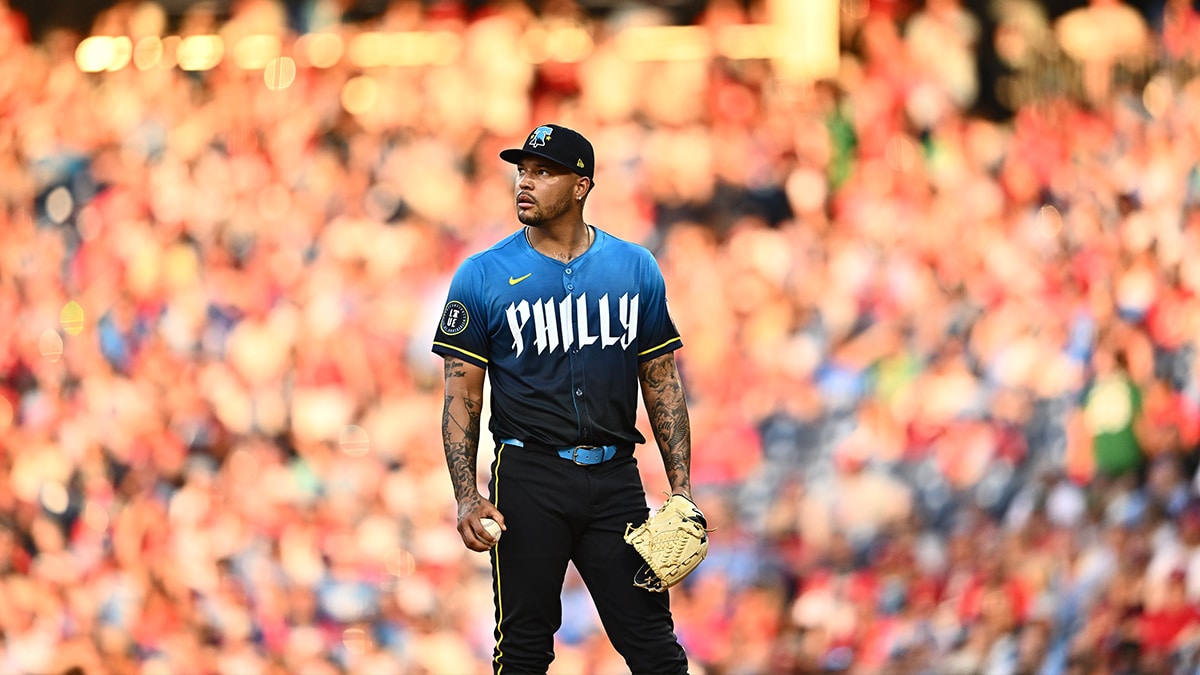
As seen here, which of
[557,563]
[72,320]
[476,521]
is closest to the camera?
[476,521]

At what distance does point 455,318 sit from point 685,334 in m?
3.58

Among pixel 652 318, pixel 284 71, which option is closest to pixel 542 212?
pixel 652 318

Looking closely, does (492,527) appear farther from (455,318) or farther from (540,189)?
(540,189)

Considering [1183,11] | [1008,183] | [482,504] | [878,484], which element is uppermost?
[1183,11]

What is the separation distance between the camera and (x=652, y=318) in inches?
174

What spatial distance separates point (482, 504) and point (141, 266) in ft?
15.2

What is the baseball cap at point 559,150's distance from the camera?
13.8 feet

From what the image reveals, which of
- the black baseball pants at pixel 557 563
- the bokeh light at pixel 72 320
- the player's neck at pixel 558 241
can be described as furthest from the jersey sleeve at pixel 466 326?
the bokeh light at pixel 72 320

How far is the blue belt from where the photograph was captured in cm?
425

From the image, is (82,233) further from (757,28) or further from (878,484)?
(878,484)

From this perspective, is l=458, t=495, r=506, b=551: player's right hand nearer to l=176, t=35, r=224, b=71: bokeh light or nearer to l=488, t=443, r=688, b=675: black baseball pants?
l=488, t=443, r=688, b=675: black baseball pants

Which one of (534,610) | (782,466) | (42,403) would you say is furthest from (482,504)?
(42,403)

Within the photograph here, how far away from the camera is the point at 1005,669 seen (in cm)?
733

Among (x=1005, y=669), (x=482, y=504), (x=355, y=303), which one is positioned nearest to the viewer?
(x=482, y=504)
